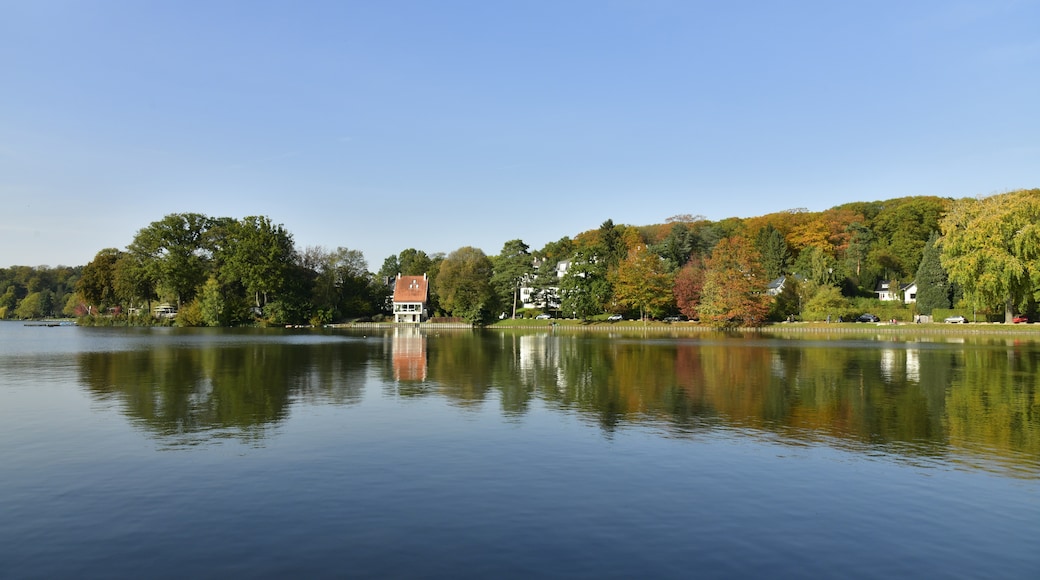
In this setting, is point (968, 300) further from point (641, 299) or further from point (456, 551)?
point (456, 551)

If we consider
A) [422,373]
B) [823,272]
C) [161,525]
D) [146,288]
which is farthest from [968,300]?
[146,288]

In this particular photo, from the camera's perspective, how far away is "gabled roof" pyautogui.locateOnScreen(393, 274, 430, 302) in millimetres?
107125

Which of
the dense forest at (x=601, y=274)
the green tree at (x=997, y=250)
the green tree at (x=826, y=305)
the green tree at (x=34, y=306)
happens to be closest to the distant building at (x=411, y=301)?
the dense forest at (x=601, y=274)

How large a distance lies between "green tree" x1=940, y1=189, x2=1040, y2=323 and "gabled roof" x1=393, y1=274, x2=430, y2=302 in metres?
73.3

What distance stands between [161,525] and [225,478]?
264 cm

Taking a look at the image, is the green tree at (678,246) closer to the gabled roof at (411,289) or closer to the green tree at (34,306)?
the gabled roof at (411,289)

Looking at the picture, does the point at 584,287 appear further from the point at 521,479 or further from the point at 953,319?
the point at 521,479

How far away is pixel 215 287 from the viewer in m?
91.9

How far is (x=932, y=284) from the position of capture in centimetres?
7662

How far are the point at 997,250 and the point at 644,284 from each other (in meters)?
37.6

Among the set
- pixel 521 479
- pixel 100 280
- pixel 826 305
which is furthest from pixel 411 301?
pixel 521 479

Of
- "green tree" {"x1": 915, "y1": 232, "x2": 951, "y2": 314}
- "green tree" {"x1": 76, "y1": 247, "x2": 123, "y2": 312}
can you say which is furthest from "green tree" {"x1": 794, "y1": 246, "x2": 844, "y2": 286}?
"green tree" {"x1": 76, "y1": 247, "x2": 123, "y2": 312}

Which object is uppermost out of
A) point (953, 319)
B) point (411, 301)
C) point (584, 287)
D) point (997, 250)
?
point (997, 250)

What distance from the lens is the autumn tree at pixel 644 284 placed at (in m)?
84.4
